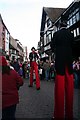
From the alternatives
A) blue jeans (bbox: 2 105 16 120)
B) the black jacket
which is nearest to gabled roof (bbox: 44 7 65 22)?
the black jacket

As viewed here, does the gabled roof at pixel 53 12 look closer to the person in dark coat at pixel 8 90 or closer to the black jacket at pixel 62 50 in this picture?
the black jacket at pixel 62 50

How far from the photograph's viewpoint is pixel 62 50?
606 centimetres

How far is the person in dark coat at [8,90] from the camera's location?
15.8ft

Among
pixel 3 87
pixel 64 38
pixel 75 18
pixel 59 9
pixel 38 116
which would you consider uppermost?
pixel 59 9

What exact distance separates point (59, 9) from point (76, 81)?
3133cm

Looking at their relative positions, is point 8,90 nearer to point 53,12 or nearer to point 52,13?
point 52,13

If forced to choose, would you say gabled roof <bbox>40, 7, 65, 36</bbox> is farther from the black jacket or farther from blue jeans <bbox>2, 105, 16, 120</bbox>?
blue jeans <bbox>2, 105, 16, 120</bbox>

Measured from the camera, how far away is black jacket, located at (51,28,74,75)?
6023 mm

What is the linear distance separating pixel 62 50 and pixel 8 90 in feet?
5.55

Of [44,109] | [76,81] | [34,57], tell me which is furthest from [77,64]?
[44,109]

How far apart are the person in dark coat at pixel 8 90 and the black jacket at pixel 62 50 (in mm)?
1289

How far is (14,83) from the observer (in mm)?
4941

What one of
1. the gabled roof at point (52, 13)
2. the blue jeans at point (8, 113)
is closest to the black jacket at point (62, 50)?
the blue jeans at point (8, 113)

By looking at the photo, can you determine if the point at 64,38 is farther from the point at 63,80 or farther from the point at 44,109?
the point at 44,109
